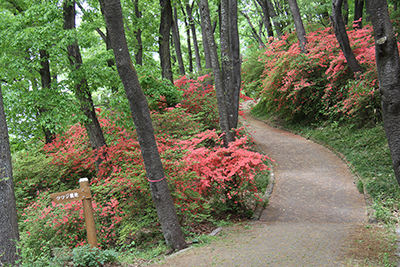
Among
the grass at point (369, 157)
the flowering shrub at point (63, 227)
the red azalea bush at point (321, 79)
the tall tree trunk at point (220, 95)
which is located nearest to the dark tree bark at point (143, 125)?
the flowering shrub at point (63, 227)

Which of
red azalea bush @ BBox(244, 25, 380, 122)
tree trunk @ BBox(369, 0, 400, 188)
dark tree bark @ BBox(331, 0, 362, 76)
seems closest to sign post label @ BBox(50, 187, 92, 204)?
tree trunk @ BBox(369, 0, 400, 188)

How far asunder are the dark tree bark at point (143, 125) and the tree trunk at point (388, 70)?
12.0ft

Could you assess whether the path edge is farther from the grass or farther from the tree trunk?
the tree trunk

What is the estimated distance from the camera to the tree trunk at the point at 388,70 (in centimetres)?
411

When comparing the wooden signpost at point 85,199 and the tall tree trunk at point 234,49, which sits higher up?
the tall tree trunk at point 234,49

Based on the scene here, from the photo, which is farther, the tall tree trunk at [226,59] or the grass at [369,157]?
the tall tree trunk at [226,59]

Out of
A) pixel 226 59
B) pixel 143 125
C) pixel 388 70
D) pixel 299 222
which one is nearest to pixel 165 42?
pixel 226 59

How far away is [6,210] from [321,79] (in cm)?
1211

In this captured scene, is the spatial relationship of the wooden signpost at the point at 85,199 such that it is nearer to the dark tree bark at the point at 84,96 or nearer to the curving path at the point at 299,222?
the curving path at the point at 299,222

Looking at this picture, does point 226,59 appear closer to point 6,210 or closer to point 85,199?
point 85,199

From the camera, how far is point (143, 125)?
5.35 metres

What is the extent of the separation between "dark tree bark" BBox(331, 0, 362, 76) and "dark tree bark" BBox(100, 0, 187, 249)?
24.3ft

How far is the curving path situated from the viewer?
457cm

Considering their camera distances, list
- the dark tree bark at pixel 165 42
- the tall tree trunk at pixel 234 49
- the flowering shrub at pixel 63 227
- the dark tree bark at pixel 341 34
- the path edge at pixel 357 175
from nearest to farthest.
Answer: the flowering shrub at pixel 63 227
the path edge at pixel 357 175
the tall tree trunk at pixel 234 49
the dark tree bark at pixel 341 34
the dark tree bark at pixel 165 42
